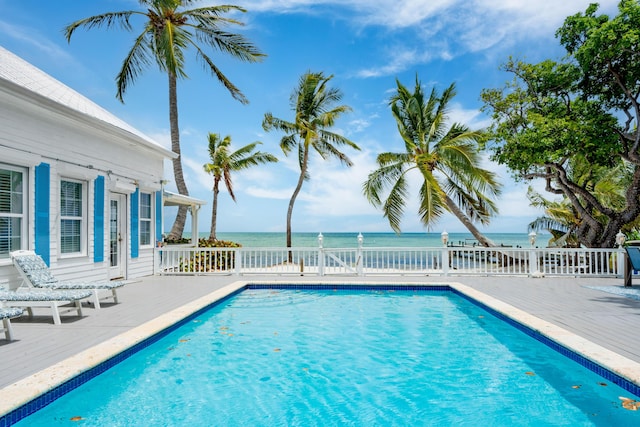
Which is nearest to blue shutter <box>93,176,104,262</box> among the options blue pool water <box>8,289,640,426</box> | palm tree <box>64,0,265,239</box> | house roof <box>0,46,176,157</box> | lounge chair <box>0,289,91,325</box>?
house roof <box>0,46,176,157</box>

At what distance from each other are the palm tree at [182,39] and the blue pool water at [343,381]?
1005 cm

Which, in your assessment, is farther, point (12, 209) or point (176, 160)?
point (176, 160)

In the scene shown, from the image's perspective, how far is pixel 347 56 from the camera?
15742mm

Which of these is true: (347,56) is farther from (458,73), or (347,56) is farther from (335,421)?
(335,421)

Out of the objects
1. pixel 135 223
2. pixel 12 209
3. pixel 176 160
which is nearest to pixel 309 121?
pixel 176 160

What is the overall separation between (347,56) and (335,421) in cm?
1514

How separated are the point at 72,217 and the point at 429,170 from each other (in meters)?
10.4

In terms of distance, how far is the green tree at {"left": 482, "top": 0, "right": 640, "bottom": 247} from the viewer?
9039 mm

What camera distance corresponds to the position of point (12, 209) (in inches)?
232

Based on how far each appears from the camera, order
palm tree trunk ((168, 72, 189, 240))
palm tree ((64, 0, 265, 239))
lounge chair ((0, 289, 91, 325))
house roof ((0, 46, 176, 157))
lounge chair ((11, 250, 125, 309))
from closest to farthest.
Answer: lounge chair ((0, 289, 91, 325)), lounge chair ((11, 250, 125, 309)), house roof ((0, 46, 176, 157)), palm tree ((64, 0, 265, 239)), palm tree trunk ((168, 72, 189, 240))

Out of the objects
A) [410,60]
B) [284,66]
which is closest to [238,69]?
[284,66]

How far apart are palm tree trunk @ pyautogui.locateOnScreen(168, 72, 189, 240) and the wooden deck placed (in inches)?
208

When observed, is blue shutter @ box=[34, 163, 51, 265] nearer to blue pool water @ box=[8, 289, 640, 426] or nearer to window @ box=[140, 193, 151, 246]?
blue pool water @ box=[8, 289, 640, 426]

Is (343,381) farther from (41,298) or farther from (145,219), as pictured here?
(145,219)
